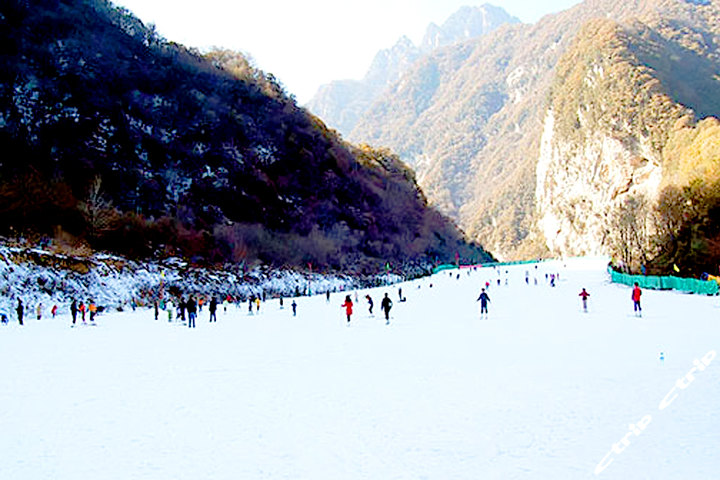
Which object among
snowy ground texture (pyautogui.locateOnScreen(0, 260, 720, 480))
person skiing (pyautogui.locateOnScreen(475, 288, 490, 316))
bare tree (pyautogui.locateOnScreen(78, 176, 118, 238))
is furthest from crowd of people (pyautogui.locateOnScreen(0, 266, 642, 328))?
bare tree (pyautogui.locateOnScreen(78, 176, 118, 238))

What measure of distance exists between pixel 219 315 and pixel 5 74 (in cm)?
3192

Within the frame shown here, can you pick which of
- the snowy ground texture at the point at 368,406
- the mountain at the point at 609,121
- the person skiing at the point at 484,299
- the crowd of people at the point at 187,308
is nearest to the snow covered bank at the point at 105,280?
the crowd of people at the point at 187,308

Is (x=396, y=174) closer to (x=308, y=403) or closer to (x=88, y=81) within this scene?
(x=88, y=81)

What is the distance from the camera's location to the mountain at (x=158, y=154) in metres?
40.4

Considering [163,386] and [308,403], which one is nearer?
[308,403]

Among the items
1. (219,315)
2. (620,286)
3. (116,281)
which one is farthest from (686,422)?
(620,286)

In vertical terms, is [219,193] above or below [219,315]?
above

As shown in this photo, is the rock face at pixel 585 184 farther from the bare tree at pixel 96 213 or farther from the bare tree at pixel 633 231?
the bare tree at pixel 96 213

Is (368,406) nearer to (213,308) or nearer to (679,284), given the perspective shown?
(213,308)

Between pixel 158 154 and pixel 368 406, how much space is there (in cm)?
4799

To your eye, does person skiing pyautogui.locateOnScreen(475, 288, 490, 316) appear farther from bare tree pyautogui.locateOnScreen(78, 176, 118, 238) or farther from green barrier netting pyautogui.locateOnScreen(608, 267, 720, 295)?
bare tree pyautogui.locateOnScreen(78, 176, 118, 238)

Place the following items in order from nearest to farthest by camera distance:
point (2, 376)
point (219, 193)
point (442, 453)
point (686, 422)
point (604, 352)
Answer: point (442, 453) → point (686, 422) → point (2, 376) → point (604, 352) → point (219, 193)

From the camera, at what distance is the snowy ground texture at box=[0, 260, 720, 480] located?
6238 mm

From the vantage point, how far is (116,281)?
32156mm
